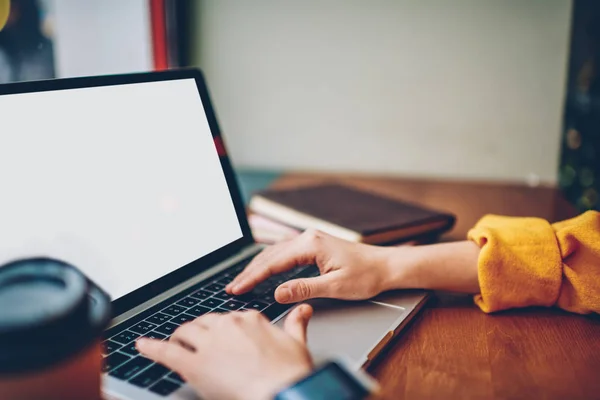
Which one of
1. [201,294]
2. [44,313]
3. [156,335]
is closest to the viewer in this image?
[44,313]

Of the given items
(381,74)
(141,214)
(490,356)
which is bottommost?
(490,356)

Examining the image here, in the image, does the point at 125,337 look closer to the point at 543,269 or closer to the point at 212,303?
the point at 212,303

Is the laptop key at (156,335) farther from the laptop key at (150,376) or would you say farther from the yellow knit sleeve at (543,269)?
the yellow knit sleeve at (543,269)

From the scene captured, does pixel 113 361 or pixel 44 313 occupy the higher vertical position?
pixel 44 313

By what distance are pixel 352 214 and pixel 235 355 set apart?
541mm

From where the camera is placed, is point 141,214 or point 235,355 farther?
point 141,214

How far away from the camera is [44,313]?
0.34m

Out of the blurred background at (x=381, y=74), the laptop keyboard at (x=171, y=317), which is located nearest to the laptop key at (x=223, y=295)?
the laptop keyboard at (x=171, y=317)

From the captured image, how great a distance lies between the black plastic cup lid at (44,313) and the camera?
34 cm

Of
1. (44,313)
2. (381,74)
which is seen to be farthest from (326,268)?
(381,74)

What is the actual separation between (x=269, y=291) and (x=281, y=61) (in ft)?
3.32

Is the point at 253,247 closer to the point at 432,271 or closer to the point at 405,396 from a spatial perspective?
the point at 432,271

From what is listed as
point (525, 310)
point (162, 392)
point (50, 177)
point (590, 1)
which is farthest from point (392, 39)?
point (162, 392)

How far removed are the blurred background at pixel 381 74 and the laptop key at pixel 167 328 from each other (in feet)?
3.09
